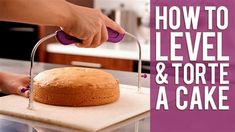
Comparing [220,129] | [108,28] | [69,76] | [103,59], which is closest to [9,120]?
[69,76]

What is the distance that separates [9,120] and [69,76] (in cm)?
18

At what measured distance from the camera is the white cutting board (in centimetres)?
82

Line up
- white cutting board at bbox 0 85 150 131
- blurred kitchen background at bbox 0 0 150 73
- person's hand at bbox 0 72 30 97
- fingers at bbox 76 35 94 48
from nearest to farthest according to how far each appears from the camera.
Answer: white cutting board at bbox 0 85 150 131
fingers at bbox 76 35 94 48
person's hand at bbox 0 72 30 97
blurred kitchen background at bbox 0 0 150 73

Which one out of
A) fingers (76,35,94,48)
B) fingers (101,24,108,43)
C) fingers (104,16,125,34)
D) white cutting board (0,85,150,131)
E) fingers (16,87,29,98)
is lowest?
white cutting board (0,85,150,131)

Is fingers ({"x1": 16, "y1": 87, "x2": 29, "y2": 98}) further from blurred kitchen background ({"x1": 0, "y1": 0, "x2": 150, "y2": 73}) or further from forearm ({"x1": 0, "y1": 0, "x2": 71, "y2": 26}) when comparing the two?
blurred kitchen background ({"x1": 0, "y1": 0, "x2": 150, "y2": 73})

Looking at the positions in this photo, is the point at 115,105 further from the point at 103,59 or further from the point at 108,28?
the point at 103,59

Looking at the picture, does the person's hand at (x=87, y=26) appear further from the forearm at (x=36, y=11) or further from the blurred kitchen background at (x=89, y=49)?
the blurred kitchen background at (x=89, y=49)

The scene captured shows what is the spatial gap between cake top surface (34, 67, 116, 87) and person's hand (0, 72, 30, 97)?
0.07m

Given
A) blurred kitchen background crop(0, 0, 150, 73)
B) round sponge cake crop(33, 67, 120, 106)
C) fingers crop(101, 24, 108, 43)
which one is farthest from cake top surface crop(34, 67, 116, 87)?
blurred kitchen background crop(0, 0, 150, 73)

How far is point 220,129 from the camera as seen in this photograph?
2.59 feet

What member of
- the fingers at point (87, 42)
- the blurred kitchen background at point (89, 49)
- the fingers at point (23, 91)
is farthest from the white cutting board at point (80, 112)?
the blurred kitchen background at point (89, 49)

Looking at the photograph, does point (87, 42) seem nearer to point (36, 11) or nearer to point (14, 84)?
point (36, 11)

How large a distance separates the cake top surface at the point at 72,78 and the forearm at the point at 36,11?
0.15 metres

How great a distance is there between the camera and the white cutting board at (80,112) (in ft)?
2.68
